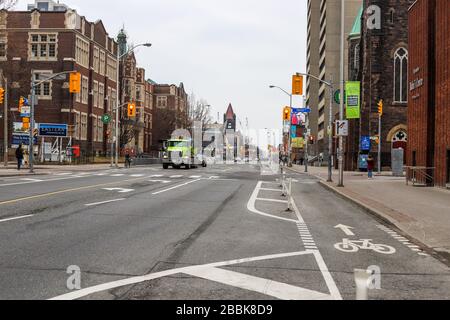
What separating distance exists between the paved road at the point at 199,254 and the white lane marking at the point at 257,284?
0.01 metres

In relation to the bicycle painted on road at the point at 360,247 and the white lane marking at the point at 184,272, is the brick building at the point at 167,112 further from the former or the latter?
the white lane marking at the point at 184,272

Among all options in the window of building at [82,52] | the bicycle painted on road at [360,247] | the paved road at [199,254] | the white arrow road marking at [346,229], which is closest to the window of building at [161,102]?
the window of building at [82,52]

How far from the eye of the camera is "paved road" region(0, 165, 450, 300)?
5695 millimetres


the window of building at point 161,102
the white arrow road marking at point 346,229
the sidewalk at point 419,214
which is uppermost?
the window of building at point 161,102

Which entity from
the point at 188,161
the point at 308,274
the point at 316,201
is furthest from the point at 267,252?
the point at 188,161

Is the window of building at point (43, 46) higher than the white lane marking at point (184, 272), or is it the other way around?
the window of building at point (43, 46)

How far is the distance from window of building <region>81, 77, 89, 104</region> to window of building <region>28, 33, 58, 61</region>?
15.9 ft

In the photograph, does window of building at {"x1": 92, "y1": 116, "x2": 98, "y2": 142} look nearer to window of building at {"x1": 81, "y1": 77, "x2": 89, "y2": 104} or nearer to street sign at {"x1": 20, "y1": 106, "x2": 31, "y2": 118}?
window of building at {"x1": 81, "y1": 77, "x2": 89, "y2": 104}

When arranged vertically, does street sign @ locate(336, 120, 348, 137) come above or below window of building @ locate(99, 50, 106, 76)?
below

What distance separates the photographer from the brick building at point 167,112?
309 feet

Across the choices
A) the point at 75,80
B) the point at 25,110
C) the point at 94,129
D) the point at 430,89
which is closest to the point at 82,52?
the point at 94,129

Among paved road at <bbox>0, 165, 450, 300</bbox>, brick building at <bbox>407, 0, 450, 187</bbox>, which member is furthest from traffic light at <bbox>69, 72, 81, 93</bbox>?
brick building at <bbox>407, 0, 450, 187</bbox>
